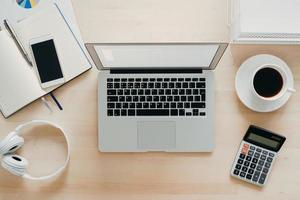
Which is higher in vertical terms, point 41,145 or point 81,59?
point 81,59

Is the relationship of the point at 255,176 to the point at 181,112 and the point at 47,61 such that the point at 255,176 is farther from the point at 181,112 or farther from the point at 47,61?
the point at 47,61

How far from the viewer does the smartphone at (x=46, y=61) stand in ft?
3.07

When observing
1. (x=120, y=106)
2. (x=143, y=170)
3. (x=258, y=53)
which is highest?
(x=258, y=53)

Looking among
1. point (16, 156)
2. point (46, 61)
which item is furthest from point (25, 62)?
point (16, 156)

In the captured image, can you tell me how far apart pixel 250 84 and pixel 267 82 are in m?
0.04

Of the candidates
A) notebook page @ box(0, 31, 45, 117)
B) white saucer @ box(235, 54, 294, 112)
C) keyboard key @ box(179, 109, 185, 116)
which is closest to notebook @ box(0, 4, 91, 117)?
notebook page @ box(0, 31, 45, 117)

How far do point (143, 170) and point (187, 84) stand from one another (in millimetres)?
218

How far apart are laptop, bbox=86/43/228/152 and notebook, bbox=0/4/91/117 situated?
0.25 feet

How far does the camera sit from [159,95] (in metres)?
0.91

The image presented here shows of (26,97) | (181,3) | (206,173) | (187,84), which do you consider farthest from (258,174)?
(26,97)

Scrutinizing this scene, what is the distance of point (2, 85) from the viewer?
0.93m

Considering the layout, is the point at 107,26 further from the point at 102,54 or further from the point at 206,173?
the point at 206,173

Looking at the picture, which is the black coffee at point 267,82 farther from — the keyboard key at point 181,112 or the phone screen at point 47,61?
the phone screen at point 47,61

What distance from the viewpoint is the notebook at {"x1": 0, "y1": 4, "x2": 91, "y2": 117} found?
0.94 metres
